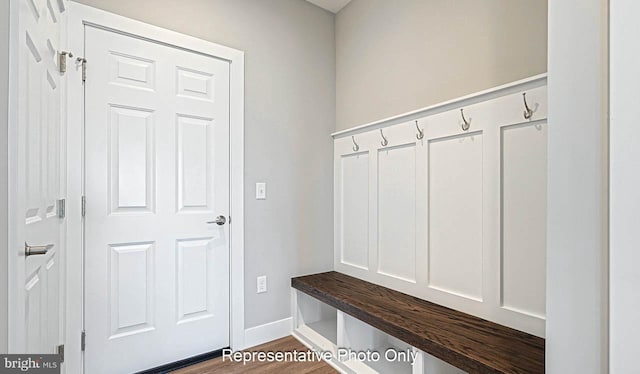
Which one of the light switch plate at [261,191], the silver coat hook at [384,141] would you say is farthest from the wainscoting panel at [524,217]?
the light switch plate at [261,191]

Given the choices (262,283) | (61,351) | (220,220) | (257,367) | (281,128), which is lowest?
(257,367)

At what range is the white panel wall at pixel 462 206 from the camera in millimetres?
1511

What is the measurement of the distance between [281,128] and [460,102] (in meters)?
1.26

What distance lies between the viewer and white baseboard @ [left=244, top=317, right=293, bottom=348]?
227 centimetres

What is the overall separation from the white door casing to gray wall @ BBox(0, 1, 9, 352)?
2cm

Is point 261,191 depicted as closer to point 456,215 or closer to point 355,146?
point 355,146

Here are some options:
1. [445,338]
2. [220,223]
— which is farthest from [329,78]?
[445,338]

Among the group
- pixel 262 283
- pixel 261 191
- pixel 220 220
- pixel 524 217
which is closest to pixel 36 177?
pixel 220 220

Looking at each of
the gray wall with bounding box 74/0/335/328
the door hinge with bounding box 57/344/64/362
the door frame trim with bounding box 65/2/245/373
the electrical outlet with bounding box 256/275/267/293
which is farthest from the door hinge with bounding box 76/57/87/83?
the electrical outlet with bounding box 256/275/267/293

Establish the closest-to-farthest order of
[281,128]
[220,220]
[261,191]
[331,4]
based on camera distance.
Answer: [220,220] → [261,191] → [281,128] → [331,4]

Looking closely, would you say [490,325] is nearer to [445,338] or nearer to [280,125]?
[445,338]

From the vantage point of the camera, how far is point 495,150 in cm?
164

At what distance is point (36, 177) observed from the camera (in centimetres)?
115

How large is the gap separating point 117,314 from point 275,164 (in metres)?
1.35
